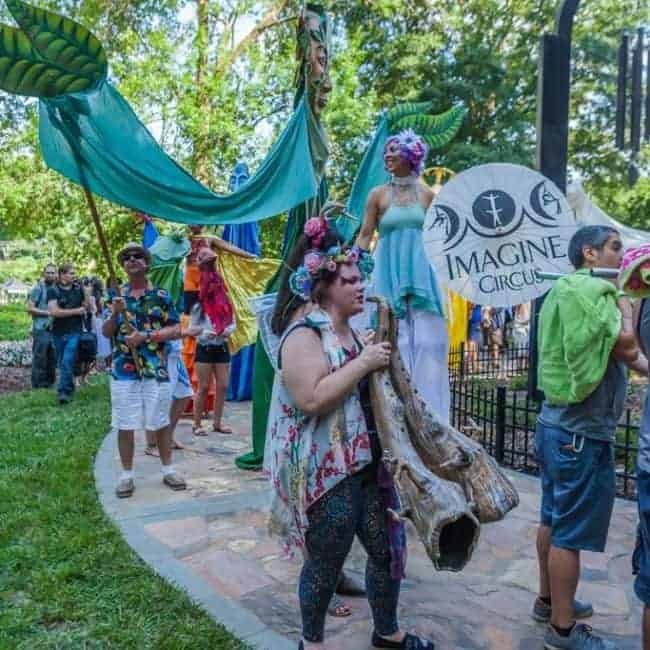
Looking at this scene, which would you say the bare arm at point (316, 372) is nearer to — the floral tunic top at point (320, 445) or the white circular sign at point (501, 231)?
the floral tunic top at point (320, 445)

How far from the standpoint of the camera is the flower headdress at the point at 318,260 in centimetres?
269

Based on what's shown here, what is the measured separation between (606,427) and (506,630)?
3.45ft

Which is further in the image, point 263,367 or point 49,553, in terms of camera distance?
point 263,367

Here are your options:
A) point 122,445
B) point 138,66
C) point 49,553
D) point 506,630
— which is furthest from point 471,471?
point 138,66

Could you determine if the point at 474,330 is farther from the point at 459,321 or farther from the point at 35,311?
the point at 35,311

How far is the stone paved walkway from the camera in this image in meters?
3.13

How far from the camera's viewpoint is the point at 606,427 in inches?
110

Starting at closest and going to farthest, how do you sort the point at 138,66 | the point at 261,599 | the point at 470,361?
the point at 261,599 < the point at 470,361 < the point at 138,66

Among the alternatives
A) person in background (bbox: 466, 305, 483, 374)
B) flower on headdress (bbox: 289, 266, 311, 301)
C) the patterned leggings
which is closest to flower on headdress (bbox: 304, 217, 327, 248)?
flower on headdress (bbox: 289, 266, 311, 301)

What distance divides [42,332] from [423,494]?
29.6 feet

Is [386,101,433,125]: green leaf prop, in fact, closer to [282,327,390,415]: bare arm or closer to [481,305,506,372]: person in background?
[282,327,390,415]: bare arm

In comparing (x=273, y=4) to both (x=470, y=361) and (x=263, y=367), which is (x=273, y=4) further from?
(x=263, y=367)

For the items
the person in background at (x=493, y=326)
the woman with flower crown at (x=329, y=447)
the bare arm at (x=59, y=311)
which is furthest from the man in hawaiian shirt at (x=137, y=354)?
the person in background at (x=493, y=326)

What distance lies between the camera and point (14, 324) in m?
22.8
